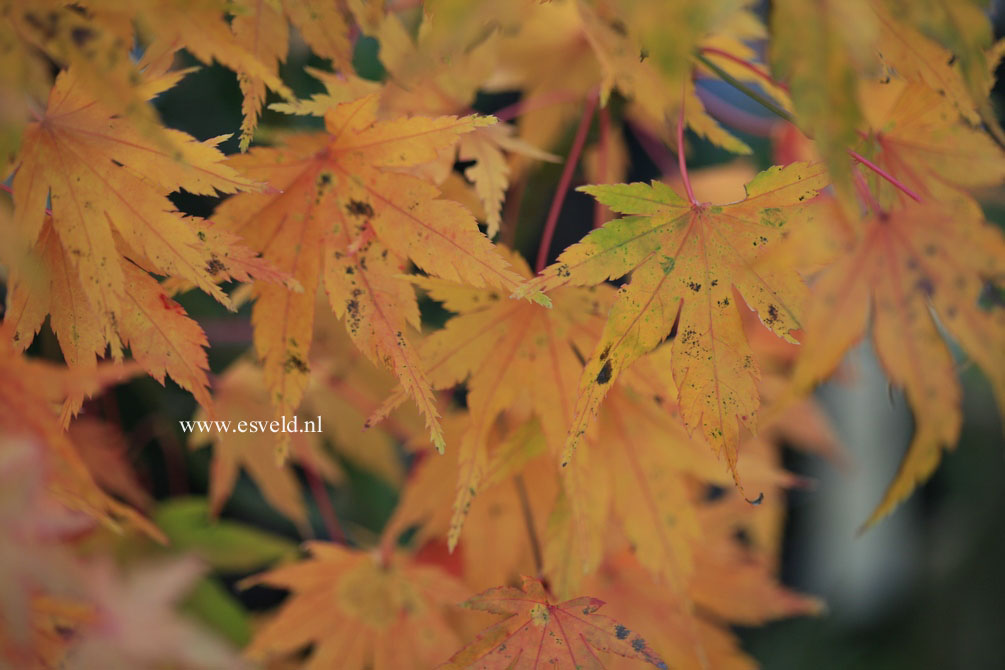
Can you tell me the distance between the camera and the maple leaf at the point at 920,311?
43cm

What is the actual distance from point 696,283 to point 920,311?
14cm

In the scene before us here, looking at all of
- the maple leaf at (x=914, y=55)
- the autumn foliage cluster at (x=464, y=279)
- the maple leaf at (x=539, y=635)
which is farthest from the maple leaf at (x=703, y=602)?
the maple leaf at (x=914, y=55)

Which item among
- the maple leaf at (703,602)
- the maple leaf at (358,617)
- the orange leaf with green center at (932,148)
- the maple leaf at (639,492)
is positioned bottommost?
the maple leaf at (703,602)

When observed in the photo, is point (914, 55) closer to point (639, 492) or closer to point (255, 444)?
point (639, 492)

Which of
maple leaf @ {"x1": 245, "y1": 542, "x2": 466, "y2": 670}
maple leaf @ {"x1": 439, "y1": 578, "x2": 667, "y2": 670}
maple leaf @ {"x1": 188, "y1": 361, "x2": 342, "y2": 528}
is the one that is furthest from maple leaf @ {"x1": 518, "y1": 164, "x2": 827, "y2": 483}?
maple leaf @ {"x1": 188, "y1": 361, "x2": 342, "y2": 528}

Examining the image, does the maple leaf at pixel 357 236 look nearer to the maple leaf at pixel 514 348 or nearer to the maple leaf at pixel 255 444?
the maple leaf at pixel 514 348

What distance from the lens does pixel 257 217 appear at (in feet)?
1.76

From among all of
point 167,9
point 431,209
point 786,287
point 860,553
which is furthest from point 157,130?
point 860,553

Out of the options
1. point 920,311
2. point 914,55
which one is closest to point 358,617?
point 920,311

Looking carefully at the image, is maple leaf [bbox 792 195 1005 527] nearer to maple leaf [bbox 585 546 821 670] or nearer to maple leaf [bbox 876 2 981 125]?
maple leaf [bbox 876 2 981 125]

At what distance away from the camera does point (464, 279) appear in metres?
0.48

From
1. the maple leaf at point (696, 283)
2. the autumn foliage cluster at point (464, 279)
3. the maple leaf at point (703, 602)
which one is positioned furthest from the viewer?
the maple leaf at point (703, 602)

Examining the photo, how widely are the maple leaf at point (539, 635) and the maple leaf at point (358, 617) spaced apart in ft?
0.53

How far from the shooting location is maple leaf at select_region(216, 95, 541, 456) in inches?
18.7
